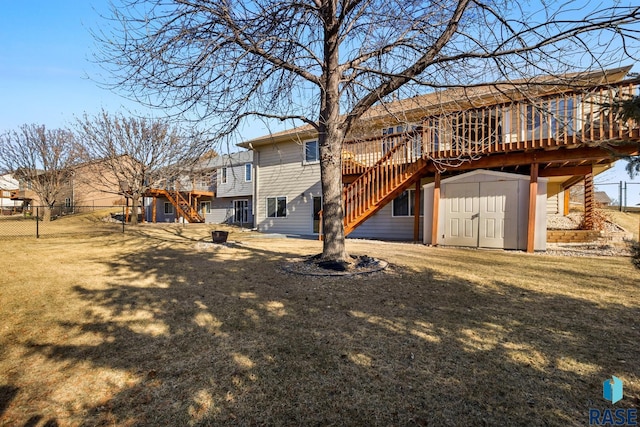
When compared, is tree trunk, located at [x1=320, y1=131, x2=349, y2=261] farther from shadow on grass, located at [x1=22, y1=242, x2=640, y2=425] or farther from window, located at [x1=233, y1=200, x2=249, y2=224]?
window, located at [x1=233, y1=200, x2=249, y2=224]

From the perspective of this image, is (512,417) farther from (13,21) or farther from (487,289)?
(13,21)

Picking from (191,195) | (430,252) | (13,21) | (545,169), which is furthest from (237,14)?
(191,195)

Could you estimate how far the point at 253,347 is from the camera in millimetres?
2828

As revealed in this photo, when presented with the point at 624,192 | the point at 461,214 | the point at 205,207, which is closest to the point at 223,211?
the point at 205,207

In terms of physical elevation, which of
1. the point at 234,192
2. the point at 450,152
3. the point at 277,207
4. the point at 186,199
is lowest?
the point at 277,207

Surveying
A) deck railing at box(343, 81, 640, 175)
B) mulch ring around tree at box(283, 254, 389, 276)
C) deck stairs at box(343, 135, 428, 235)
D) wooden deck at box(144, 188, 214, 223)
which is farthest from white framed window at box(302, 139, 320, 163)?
wooden deck at box(144, 188, 214, 223)

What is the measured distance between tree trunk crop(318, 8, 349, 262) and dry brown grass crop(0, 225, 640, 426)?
109 centimetres

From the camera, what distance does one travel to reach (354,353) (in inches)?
106

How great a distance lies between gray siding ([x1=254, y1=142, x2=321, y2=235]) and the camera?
14898 mm

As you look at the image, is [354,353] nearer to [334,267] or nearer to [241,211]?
[334,267]

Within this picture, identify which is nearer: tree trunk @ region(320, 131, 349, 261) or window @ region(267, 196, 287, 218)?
tree trunk @ region(320, 131, 349, 261)

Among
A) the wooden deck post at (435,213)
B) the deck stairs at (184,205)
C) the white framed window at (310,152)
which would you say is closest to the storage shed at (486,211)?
the wooden deck post at (435,213)

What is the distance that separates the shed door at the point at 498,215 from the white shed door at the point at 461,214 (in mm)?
165

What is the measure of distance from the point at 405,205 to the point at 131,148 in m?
15.1
